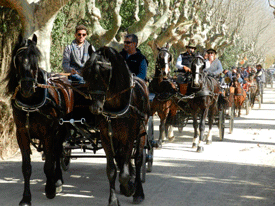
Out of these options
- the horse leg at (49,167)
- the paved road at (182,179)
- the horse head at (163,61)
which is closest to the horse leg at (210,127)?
the paved road at (182,179)

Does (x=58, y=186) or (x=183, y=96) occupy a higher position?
(x=183, y=96)

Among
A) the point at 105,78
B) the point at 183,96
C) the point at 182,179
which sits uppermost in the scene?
the point at 105,78

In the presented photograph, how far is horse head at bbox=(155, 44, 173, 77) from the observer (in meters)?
11.7

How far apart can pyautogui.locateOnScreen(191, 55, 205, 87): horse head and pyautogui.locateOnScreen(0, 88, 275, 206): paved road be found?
1.71 metres

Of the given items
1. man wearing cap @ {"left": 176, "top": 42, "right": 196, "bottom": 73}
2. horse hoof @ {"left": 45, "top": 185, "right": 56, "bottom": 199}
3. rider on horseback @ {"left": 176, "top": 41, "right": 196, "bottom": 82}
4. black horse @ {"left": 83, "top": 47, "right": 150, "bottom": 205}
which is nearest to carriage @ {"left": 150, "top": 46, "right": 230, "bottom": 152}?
rider on horseback @ {"left": 176, "top": 41, "right": 196, "bottom": 82}

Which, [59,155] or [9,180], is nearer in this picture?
[59,155]

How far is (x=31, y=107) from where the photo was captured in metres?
6.79

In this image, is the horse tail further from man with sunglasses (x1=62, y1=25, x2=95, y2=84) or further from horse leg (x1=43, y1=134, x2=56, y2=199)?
horse leg (x1=43, y1=134, x2=56, y2=199)

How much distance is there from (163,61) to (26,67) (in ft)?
18.1

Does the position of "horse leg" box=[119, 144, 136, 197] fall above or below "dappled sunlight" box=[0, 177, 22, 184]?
above

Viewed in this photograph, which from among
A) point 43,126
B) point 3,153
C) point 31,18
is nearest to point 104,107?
point 43,126

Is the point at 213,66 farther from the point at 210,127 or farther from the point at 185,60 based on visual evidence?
the point at 210,127

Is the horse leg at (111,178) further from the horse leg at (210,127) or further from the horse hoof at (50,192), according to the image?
the horse leg at (210,127)

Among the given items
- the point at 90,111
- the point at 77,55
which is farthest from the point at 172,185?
the point at 77,55
